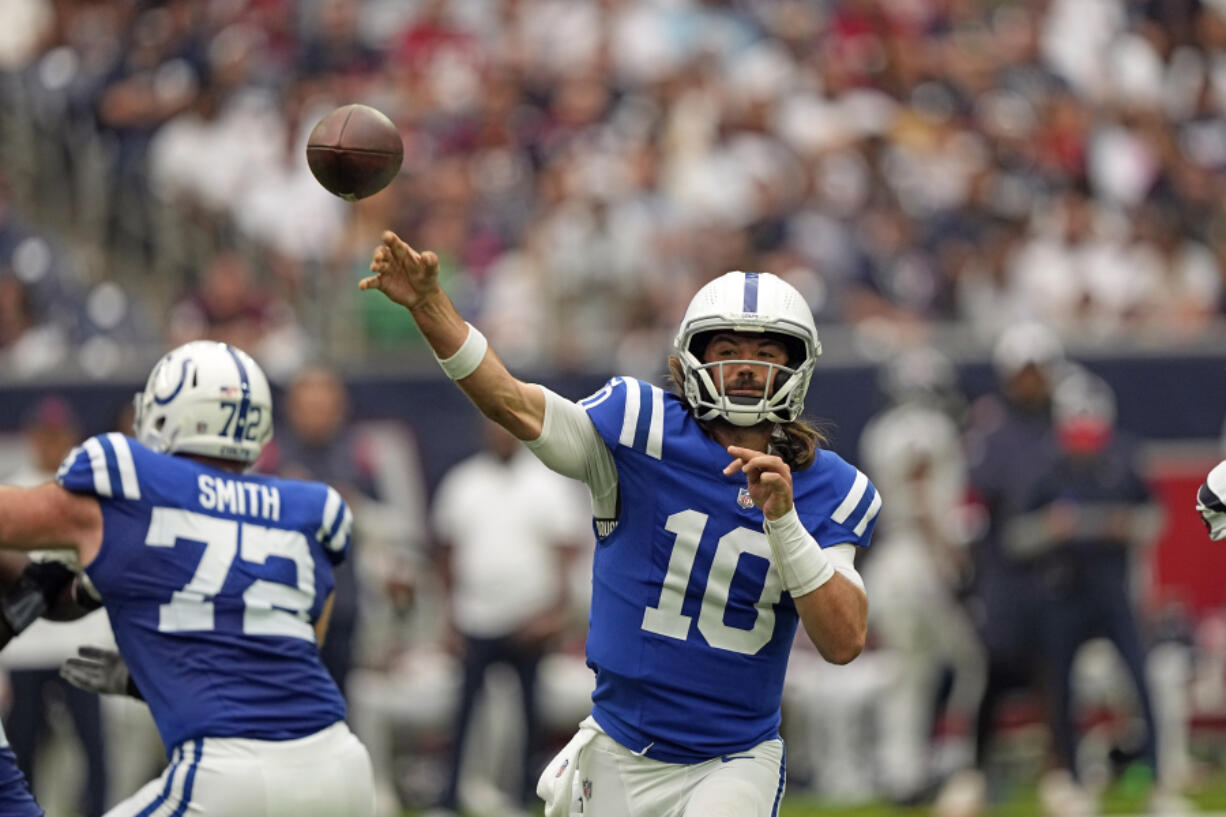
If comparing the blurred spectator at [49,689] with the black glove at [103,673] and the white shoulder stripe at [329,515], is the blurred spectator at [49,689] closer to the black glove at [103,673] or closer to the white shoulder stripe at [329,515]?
the black glove at [103,673]

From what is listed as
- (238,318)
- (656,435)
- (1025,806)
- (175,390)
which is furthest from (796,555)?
(238,318)

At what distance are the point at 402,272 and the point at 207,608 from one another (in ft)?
3.56

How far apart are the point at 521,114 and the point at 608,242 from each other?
1823mm

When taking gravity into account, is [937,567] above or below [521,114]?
below

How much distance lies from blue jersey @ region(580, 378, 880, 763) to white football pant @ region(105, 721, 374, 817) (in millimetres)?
756

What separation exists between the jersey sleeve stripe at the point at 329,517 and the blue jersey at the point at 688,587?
0.91 metres

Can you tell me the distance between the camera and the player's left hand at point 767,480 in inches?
167

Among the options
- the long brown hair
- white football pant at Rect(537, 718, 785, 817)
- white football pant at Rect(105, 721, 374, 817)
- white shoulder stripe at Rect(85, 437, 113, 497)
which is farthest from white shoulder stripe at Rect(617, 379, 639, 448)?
white shoulder stripe at Rect(85, 437, 113, 497)

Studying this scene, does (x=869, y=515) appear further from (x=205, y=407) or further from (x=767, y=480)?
(x=205, y=407)

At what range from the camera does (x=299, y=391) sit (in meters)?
9.25

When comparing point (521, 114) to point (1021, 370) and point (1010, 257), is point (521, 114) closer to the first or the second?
point (1010, 257)

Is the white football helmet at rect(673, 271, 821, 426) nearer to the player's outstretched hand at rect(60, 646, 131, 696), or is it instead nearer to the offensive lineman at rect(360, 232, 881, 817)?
the offensive lineman at rect(360, 232, 881, 817)

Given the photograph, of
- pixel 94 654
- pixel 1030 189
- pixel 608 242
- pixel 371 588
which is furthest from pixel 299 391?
pixel 1030 189

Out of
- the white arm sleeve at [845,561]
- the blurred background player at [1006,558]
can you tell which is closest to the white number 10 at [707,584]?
the white arm sleeve at [845,561]
